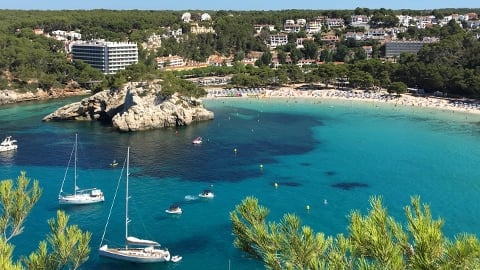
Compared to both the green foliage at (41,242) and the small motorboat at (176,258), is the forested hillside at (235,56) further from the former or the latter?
the green foliage at (41,242)

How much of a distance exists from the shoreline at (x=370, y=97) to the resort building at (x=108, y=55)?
19.5 metres

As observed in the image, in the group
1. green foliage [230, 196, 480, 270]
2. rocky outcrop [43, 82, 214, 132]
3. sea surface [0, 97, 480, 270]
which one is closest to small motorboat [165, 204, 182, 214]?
sea surface [0, 97, 480, 270]

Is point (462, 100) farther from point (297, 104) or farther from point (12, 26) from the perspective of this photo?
point (12, 26)

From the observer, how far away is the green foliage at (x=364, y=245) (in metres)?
7.84

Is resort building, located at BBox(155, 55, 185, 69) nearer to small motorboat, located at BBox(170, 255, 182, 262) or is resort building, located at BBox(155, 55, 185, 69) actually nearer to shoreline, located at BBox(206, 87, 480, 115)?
shoreline, located at BBox(206, 87, 480, 115)

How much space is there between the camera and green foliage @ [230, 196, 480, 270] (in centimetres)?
784

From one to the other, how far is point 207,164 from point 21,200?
83.8 feet

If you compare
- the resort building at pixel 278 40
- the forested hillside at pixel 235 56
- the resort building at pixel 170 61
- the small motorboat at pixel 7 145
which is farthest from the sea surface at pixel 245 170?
the resort building at pixel 278 40

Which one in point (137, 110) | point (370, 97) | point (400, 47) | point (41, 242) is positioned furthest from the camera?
→ point (400, 47)

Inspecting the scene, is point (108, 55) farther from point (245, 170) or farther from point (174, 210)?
point (174, 210)

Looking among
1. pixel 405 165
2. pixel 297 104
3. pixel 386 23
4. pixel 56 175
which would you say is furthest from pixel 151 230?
pixel 386 23

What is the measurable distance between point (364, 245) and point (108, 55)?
81245 mm

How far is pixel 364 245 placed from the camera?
8.67 metres

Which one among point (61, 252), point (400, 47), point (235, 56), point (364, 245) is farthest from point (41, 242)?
point (400, 47)
